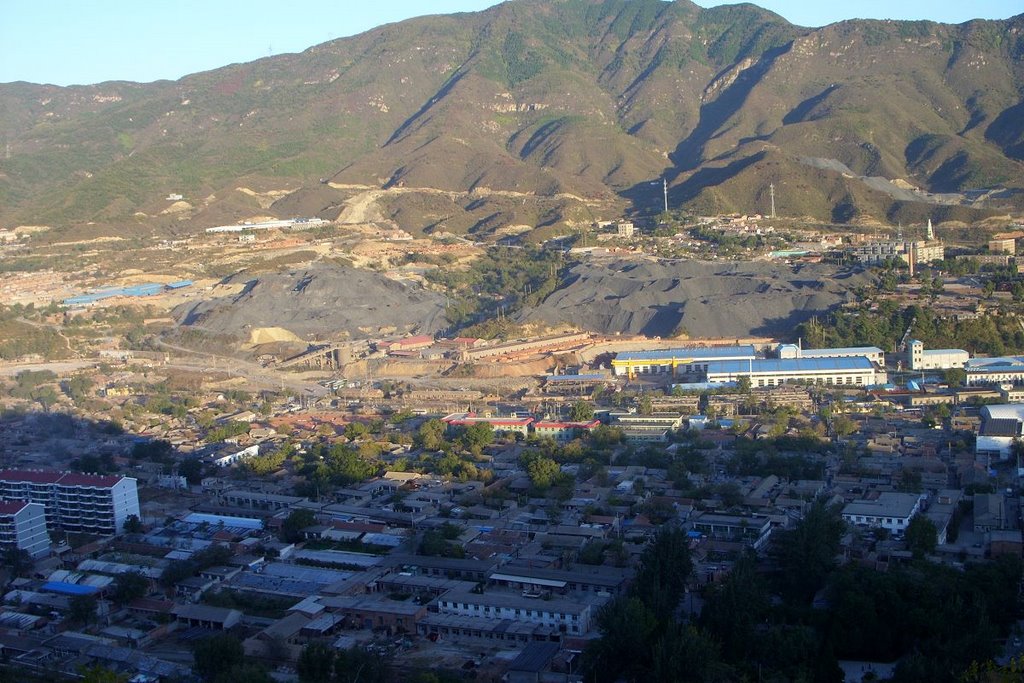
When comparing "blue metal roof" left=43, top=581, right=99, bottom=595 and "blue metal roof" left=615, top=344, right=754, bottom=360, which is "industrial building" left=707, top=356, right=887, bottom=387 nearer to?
"blue metal roof" left=615, top=344, right=754, bottom=360

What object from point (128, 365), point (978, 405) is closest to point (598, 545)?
point (978, 405)

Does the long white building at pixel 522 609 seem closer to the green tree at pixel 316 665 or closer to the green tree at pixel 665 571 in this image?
the green tree at pixel 665 571

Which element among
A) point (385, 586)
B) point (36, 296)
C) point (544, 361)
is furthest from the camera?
point (36, 296)

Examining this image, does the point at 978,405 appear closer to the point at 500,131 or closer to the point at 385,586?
the point at 385,586

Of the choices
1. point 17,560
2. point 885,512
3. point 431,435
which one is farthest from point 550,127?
point 17,560

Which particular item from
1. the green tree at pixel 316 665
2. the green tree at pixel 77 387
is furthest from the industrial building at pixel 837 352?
the green tree at pixel 316 665

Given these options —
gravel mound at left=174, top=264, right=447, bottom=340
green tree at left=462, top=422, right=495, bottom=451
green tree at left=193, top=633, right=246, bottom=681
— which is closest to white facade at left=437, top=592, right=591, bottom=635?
green tree at left=193, top=633, right=246, bottom=681
